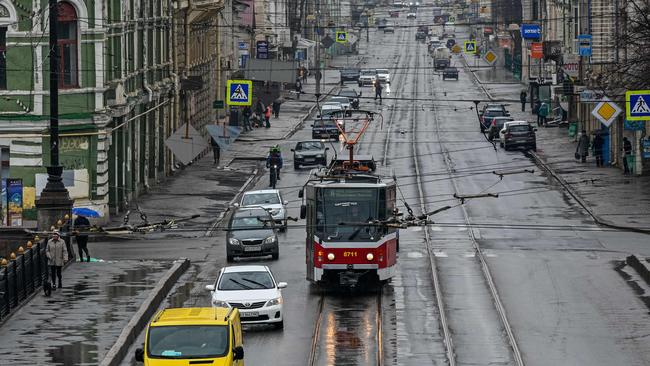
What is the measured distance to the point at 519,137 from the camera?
80.1m

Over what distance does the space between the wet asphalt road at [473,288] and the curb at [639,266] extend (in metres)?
0.49

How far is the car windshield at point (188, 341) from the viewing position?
26672 mm

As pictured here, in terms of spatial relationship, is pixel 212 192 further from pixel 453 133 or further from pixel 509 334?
pixel 509 334

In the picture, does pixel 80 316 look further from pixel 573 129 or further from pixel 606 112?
pixel 573 129

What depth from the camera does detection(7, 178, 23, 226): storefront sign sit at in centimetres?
5175

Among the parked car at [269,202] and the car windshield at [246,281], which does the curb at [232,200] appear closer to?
the parked car at [269,202]

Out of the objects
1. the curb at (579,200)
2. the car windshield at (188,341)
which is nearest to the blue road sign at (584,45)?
the curb at (579,200)

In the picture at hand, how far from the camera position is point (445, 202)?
61438mm

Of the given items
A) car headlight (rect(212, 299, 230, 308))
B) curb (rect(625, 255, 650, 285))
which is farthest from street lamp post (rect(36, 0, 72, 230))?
curb (rect(625, 255, 650, 285))

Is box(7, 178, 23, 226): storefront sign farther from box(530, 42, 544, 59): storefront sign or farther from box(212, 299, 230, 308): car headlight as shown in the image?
box(530, 42, 544, 59): storefront sign

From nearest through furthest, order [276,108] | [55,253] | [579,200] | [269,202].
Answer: [55,253] → [269,202] → [579,200] → [276,108]

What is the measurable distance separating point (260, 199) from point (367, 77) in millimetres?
77632

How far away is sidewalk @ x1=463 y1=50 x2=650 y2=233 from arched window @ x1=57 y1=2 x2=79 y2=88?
18.7 metres

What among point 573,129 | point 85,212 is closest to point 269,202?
point 85,212
